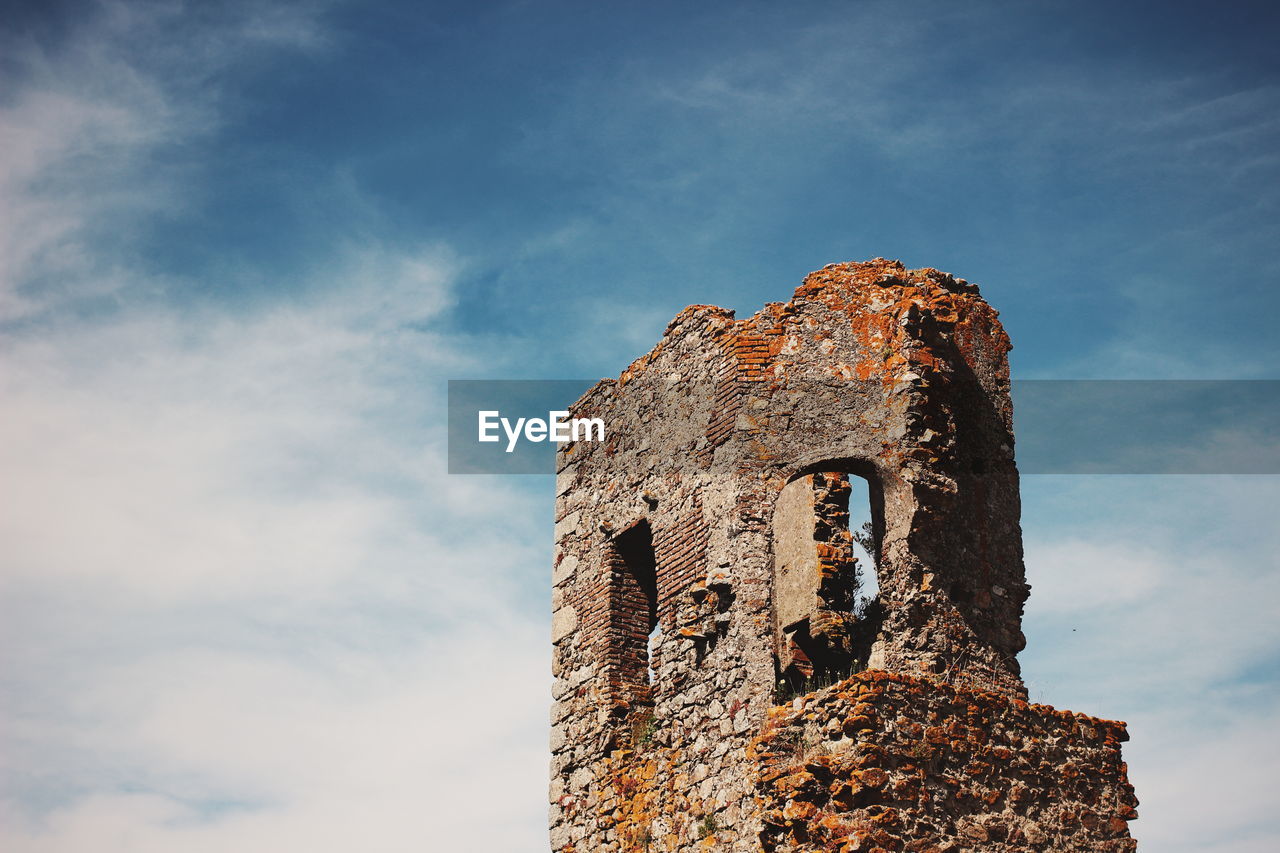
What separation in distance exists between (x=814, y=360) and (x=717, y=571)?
1.61m

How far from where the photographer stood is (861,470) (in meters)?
9.21

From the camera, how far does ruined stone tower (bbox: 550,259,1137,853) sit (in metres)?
7.82

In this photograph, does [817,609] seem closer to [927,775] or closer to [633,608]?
[927,775]

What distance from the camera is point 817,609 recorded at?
356 inches

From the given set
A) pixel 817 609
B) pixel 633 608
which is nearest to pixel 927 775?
pixel 817 609

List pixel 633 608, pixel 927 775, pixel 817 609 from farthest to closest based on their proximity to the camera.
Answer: pixel 633 608
pixel 817 609
pixel 927 775

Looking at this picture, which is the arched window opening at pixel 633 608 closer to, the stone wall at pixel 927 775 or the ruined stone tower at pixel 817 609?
the ruined stone tower at pixel 817 609

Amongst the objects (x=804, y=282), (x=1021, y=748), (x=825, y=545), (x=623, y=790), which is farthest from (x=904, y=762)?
(x=804, y=282)

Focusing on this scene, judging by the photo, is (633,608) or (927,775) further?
Result: (633,608)

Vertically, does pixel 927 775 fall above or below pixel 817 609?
below

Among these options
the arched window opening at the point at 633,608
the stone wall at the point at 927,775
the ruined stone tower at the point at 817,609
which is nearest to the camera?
the stone wall at the point at 927,775

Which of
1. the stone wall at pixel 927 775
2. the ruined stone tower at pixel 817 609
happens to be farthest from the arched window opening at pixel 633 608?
the stone wall at pixel 927 775

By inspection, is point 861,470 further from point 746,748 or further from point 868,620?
point 746,748

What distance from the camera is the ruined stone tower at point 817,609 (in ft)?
25.6
